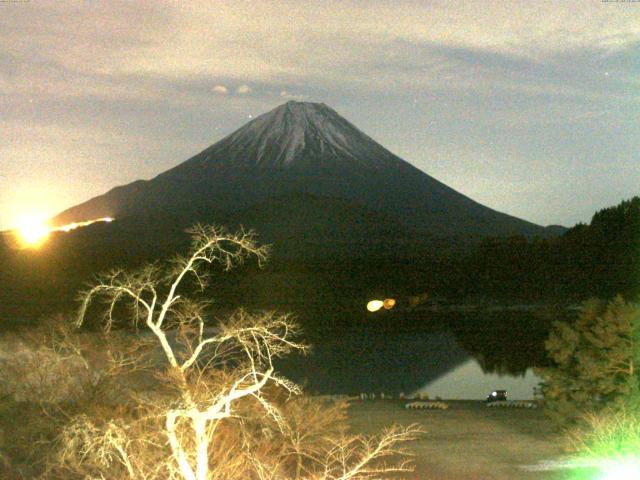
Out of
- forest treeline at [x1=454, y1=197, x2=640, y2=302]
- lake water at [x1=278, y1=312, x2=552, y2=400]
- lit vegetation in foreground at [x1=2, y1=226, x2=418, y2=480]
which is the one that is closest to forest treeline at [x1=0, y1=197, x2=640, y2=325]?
forest treeline at [x1=454, y1=197, x2=640, y2=302]

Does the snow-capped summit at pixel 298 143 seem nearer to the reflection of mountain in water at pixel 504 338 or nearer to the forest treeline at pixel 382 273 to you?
the forest treeline at pixel 382 273

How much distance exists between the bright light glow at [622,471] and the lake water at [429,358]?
1559cm

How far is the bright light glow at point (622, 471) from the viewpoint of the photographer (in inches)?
508

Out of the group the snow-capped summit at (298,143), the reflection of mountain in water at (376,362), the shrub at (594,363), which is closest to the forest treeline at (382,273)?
the reflection of mountain in water at (376,362)

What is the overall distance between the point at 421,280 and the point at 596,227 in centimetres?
2295

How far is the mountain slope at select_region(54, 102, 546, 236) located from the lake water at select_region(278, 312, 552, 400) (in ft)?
260

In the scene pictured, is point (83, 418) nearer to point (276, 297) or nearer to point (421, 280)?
point (276, 297)

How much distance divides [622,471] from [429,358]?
121ft

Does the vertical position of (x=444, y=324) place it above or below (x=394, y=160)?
below

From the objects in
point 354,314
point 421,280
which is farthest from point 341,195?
point 354,314

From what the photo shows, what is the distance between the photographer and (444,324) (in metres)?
69.7

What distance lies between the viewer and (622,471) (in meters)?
13.2

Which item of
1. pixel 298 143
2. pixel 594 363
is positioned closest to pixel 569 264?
pixel 594 363

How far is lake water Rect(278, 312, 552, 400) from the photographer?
39.4m
